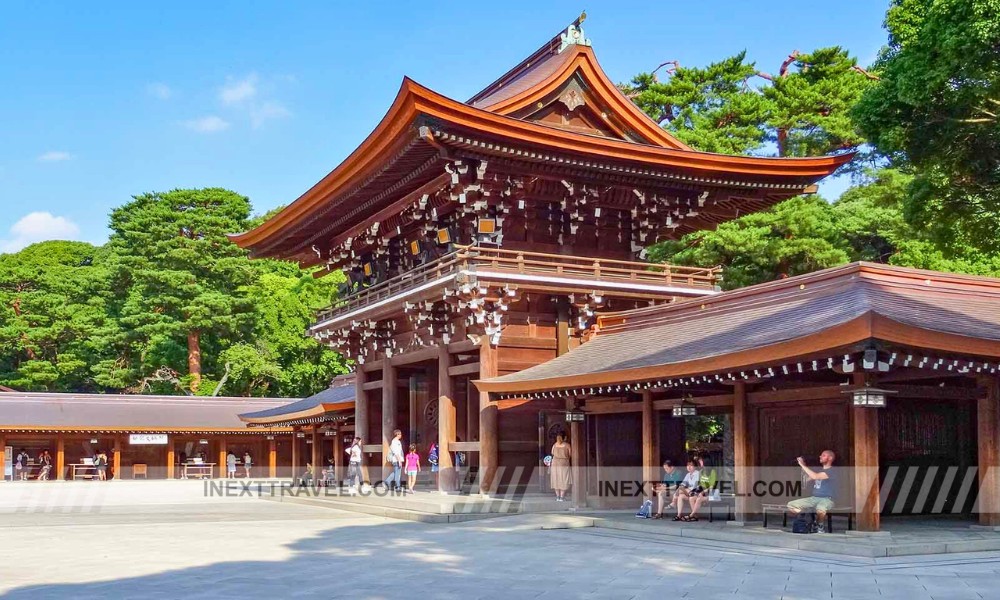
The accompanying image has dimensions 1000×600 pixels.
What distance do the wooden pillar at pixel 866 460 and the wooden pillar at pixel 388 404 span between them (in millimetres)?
16454

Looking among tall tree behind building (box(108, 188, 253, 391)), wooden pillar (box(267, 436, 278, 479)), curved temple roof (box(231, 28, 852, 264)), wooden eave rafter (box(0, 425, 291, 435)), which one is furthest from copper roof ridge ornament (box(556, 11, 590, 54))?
tall tree behind building (box(108, 188, 253, 391))

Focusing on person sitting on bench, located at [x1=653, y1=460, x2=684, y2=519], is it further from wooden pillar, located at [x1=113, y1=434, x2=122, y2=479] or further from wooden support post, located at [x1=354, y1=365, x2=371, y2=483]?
wooden pillar, located at [x1=113, y1=434, x2=122, y2=479]

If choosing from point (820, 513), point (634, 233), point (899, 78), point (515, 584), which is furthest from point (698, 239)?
point (515, 584)

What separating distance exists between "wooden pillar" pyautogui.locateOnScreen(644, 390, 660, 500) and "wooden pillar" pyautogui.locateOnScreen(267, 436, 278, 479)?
3679cm

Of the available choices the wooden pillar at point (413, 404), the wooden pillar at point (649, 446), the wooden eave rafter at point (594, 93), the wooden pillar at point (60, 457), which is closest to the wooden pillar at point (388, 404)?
the wooden pillar at point (413, 404)

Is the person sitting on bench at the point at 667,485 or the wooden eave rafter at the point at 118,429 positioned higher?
the person sitting on bench at the point at 667,485

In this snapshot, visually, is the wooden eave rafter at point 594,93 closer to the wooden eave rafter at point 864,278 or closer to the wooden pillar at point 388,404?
the wooden eave rafter at point 864,278

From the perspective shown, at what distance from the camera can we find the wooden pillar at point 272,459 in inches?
2057

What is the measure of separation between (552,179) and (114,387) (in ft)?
162

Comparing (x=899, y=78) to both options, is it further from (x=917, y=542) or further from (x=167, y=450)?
(x=167, y=450)

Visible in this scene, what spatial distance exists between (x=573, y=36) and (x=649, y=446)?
1367 centimetres

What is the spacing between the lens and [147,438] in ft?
157

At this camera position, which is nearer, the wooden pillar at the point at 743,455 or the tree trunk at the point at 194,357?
the wooden pillar at the point at 743,455

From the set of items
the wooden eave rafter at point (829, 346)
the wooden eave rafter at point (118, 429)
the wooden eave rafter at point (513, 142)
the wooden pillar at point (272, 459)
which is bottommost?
the wooden pillar at point (272, 459)
